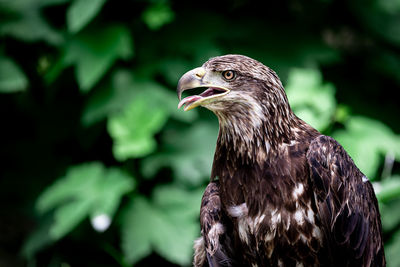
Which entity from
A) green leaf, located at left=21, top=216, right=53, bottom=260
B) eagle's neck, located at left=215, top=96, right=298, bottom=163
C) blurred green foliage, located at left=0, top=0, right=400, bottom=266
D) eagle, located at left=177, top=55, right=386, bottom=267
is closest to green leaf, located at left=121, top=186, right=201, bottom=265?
blurred green foliage, located at left=0, top=0, right=400, bottom=266

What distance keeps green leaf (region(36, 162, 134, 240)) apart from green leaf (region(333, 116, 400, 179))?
1648 millimetres

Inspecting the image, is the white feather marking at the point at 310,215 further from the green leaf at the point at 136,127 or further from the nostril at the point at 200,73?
the green leaf at the point at 136,127

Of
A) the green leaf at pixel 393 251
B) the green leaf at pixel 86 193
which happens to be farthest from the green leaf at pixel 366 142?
the green leaf at pixel 86 193

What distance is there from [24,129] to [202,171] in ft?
6.34

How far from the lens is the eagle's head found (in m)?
2.49

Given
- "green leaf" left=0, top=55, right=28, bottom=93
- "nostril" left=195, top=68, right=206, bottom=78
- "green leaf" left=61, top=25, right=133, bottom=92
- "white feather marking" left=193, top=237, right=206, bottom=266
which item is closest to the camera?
"nostril" left=195, top=68, right=206, bottom=78

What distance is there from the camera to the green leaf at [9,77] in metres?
4.46

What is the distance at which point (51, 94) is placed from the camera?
4996 mm

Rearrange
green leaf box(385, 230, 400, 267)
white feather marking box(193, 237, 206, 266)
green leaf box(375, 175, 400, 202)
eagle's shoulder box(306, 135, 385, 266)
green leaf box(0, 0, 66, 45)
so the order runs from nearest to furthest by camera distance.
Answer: eagle's shoulder box(306, 135, 385, 266) < white feather marking box(193, 237, 206, 266) < green leaf box(375, 175, 400, 202) < green leaf box(385, 230, 400, 267) < green leaf box(0, 0, 66, 45)

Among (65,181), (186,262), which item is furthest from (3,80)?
(186,262)

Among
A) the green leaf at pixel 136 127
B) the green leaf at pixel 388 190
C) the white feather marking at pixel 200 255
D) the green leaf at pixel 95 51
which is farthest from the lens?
the green leaf at pixel 95 51

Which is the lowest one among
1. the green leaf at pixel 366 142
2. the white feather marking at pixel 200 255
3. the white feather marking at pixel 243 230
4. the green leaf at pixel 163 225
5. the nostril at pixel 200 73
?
the green leaf at pixel 163 225

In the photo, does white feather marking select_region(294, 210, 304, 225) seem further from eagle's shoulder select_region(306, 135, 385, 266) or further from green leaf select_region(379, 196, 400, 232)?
green leaf select_region(379, 196, 400, 232)

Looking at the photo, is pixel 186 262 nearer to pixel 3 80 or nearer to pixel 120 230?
pixel 120 230
